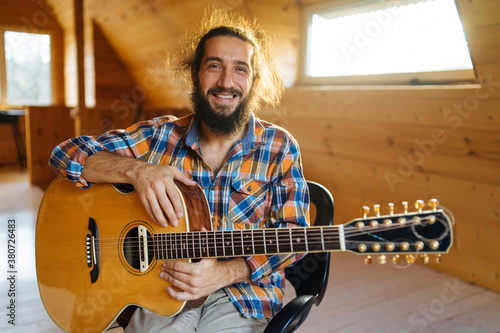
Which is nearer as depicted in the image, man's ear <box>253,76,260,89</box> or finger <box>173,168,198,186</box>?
finger <box>173,168,198,186</box>

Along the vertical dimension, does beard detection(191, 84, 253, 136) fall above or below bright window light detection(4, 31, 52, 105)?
below

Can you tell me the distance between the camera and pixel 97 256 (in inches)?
55.4

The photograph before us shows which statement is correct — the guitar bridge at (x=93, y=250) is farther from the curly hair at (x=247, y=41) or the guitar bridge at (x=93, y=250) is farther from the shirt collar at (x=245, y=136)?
the curly hair at (x=247, y=41)

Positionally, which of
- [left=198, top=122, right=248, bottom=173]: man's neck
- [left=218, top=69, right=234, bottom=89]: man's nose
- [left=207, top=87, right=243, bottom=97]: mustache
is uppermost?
[left=218, top=69, right=234, bottom=89]: man's nose

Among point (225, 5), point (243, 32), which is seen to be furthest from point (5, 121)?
A: point (243, 32)

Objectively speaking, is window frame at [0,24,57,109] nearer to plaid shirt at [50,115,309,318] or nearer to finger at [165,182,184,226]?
plaid shirt at [50,115,309,318]

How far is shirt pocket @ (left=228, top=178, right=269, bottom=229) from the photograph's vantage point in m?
1.51

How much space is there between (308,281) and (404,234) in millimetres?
489

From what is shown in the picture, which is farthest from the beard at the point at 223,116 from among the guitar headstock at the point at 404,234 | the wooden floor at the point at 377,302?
the wooden floor at the point at 377,302

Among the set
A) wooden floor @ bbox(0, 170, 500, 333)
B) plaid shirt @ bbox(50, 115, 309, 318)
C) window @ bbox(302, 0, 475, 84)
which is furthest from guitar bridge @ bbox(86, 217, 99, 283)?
window @ bbox(302, 0, 475, 84)

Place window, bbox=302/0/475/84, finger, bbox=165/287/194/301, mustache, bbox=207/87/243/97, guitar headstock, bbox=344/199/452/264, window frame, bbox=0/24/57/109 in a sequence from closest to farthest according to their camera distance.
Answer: guitar headstock, bbox=344/199/452/264 < finger, bbox=165/287/194/301 < mustache, bbox=207/87/243/97 < window, bbox=302/0/475/84 < window frame, bbox=0/24/57/109

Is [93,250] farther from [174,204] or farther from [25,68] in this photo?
[25,68]

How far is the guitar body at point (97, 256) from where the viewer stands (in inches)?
52.7

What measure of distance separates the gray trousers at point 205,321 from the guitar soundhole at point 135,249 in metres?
0.15
